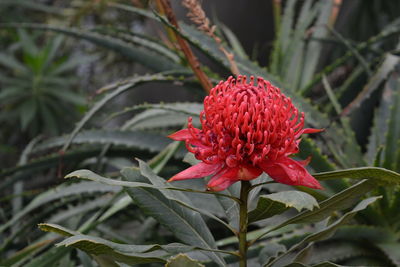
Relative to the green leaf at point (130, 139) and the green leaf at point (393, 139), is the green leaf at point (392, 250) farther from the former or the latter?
the green leaf at point (130, 139)

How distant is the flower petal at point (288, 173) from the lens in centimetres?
51

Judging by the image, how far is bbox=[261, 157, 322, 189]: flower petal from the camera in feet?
1.66

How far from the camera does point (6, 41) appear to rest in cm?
213

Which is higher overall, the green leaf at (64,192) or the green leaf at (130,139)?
the green leaf at (130,139)

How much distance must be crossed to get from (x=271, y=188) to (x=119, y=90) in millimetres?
325

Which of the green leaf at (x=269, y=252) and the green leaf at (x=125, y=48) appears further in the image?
the green leaf at (x=125, y=48)

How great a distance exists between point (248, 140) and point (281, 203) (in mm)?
83

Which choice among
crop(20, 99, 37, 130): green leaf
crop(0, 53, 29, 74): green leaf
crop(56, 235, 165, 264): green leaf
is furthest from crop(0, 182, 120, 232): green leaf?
crop(0, 53, 29, 74): green leaf

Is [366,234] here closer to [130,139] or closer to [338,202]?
[338,202]

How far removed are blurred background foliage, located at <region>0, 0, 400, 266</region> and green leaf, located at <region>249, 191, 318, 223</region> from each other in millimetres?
244

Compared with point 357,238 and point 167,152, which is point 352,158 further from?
point 167,152

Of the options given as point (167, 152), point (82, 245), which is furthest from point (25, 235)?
point (82, 245)

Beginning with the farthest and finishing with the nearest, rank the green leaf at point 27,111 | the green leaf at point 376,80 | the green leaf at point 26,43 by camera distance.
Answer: the green leaf at point 26,43
the green leaf at point 27,111
the green leaf at point 376,80

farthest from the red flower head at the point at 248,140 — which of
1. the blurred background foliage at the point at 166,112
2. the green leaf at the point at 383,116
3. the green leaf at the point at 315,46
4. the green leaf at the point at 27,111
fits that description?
the green leaf at the point at 27,111
